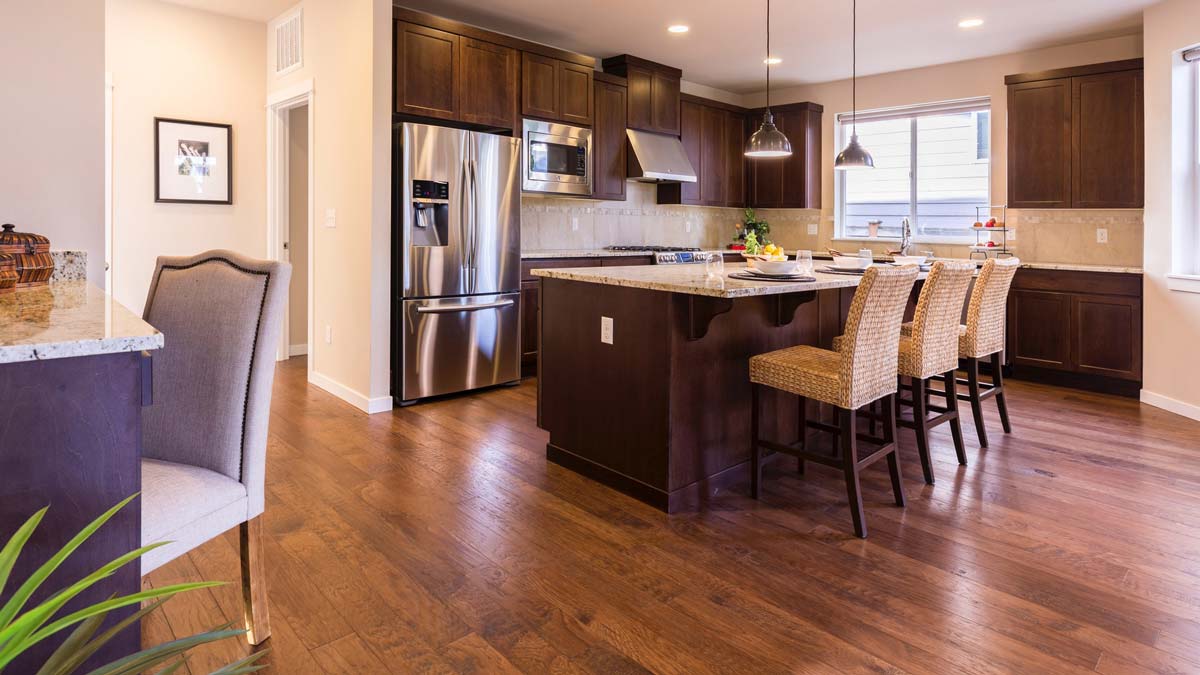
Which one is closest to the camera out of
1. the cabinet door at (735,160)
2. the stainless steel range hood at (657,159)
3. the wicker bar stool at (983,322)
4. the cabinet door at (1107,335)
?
the wicker bar stool at (983,322)

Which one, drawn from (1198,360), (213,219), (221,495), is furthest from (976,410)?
(213,219)

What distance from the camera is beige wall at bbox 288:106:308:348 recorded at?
19.0ft

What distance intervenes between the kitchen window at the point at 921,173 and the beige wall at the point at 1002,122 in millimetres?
78

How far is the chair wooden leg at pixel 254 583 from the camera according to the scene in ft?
6.12

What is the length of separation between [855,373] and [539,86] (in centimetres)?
348

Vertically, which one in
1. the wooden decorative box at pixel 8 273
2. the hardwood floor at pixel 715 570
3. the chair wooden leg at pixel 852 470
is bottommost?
the hardwood floor at pixel 715 570

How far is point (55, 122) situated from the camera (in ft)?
8.48

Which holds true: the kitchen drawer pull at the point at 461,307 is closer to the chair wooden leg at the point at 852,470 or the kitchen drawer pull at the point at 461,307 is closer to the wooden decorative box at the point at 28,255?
the wooden decorative box at the point at 28,255

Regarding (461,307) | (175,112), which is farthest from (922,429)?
(175,112)

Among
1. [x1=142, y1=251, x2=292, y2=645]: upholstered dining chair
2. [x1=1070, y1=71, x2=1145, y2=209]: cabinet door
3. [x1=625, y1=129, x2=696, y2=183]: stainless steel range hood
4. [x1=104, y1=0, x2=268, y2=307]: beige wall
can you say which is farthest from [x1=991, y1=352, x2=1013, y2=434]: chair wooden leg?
[x1=104, y1=0, x2=268, y2=307]: beige wall

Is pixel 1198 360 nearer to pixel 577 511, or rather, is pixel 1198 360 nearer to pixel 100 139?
pixel 577 511

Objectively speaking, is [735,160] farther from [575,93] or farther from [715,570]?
[715,570]

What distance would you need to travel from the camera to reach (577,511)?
9.19 ft

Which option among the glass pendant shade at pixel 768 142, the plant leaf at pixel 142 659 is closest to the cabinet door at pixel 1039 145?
the glass pendant shade at pixel 768 142
